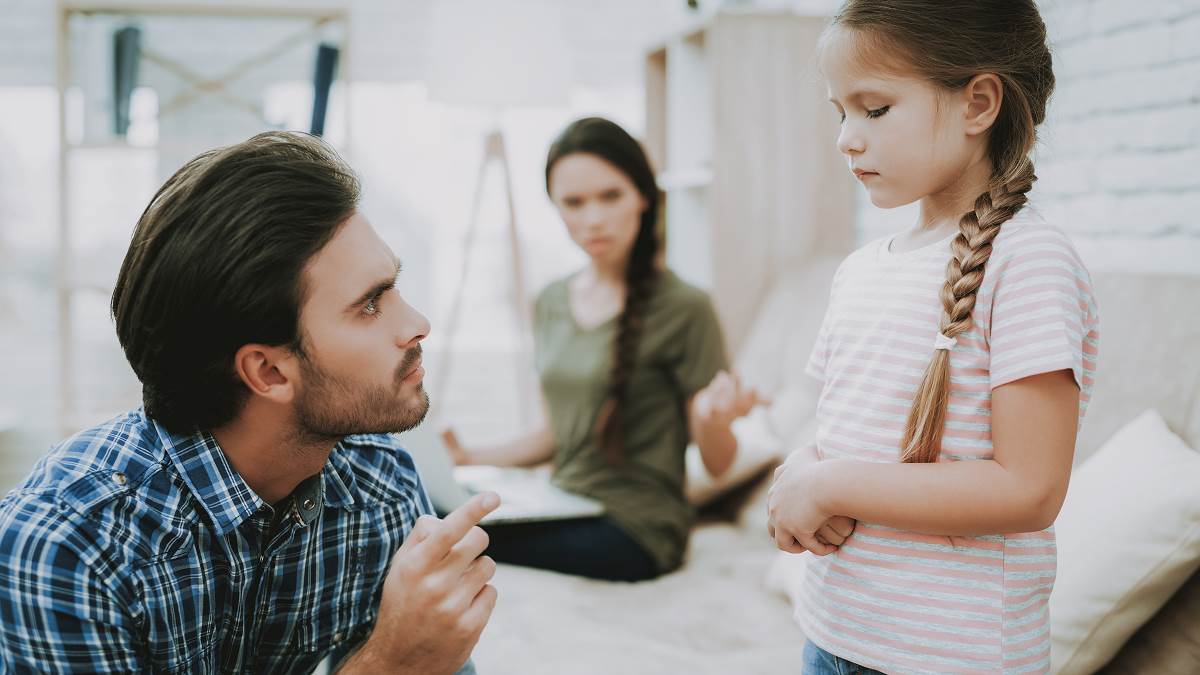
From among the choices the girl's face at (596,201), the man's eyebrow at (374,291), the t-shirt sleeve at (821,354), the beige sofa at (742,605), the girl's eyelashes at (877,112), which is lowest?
the beige sofa at (742,605)

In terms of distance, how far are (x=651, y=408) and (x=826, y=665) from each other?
1117 mm

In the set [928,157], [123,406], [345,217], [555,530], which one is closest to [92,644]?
[345,217]

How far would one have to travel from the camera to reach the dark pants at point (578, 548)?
203cm

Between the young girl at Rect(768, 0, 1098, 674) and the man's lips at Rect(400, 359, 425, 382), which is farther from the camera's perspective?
the man's lips at Rect(400, 359, 425, 382)

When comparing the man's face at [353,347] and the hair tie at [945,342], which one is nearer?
the hair tie at [945,342]

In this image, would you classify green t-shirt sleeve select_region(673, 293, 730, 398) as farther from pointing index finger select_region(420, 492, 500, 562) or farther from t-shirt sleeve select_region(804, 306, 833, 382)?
pointing index finger select_region(420, 492, 500, 562)

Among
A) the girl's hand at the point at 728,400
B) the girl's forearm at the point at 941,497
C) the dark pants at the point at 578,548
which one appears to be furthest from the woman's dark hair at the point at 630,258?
the girl's forearm at the point at 941,497

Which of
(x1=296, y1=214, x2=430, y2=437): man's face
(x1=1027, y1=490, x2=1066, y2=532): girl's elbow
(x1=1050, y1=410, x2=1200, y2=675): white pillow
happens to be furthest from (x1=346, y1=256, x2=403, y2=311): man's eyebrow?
(x1=1050, y1=410, x2=1200, y2=675): white pillow

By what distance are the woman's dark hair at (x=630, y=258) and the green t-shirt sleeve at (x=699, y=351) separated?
0.10 meters

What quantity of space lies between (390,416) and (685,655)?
0.74 m

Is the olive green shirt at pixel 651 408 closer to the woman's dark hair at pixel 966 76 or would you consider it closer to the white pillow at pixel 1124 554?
the white pillow at pixel 1124 554

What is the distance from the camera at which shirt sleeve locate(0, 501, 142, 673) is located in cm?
92

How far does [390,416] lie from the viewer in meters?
1.14

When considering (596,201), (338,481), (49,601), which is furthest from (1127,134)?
(49,601)
